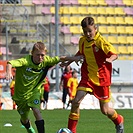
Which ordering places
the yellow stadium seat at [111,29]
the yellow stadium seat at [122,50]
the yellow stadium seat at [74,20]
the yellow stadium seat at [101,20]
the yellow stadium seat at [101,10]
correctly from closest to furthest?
the yellow stadium seat at [122,50]
the yellow stadium seat at [74,20]
the yellow stadium seat at [111,29]
the yellow stadium seat at [101,20]
the yellow stadium seat at [101,10]

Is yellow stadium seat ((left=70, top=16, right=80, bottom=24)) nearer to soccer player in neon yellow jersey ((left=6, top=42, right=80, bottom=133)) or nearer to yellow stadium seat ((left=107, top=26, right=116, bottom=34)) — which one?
yellow stadium seat ((left=107, top=26, right=116, bottom=34))

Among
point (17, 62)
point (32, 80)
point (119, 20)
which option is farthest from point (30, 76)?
point (119, 20)

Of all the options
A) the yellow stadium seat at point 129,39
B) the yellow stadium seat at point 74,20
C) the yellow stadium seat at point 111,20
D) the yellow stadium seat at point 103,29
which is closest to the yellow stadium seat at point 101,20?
the yellow stadium seat at point 111,20

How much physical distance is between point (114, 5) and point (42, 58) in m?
24.1

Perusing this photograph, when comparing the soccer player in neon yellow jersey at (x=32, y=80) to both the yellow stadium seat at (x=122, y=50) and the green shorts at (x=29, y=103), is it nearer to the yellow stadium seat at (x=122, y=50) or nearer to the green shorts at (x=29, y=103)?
the green shorts at (x=29, y=103)

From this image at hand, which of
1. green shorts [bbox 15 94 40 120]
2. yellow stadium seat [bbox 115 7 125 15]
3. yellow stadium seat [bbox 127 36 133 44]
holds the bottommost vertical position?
green shorts [bbox 15 94 40 120]

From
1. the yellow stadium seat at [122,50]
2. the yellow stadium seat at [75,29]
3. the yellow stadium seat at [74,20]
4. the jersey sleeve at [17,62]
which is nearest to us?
the jersey sleeve at [17,62]

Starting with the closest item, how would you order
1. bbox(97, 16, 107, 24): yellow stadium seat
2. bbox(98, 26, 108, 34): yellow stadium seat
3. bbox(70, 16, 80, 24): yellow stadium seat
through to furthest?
bbox(98, 26, 108, 34): yellow stadium seat
bbox(70, 16, 80, 24): yellow stadium seat
bbox(97, 16, 107, 24): yellow stadium seat

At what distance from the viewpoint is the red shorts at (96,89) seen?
1005 centimetres

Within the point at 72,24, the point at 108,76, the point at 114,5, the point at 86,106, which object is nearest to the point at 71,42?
the point at 72,24

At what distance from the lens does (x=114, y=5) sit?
33500mm

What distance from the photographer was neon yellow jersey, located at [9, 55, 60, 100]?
32.5 feet

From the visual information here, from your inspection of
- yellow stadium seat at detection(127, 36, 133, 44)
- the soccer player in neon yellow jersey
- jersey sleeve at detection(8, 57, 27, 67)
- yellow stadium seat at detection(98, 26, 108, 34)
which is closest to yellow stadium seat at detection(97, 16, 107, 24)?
yellow stadium seat at detection(98, 26, 108, 34)

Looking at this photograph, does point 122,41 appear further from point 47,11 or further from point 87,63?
point 87,63
